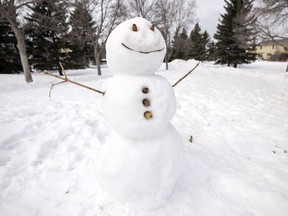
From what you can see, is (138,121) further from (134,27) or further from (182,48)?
(182,48)

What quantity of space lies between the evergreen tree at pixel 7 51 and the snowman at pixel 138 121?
16836mm

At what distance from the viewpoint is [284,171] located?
266 centimetres

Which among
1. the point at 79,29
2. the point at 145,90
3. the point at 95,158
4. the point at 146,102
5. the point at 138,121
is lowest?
the point at 95,158

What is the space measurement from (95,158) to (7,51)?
16.9 m

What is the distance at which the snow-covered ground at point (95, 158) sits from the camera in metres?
2.03

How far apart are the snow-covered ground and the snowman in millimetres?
356

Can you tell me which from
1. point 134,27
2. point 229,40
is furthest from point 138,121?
point 229,40

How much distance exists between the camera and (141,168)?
5.86 feet

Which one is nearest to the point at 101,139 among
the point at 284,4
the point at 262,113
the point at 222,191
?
the point at 222,191

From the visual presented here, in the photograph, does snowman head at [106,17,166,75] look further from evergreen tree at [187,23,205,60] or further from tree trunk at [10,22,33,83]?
evergreen tree at [187,23,205,60]

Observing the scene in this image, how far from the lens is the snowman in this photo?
1.63m

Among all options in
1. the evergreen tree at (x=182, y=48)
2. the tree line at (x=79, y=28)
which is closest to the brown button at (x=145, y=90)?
the tree line at (x=79, y=28)

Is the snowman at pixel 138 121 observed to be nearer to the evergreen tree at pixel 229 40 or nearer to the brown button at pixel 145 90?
the brown button at pixel 145 90

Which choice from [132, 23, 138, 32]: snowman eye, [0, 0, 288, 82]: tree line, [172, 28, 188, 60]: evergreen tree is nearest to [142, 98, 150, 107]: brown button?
[132, 23, 138, 32]: snowman eye
